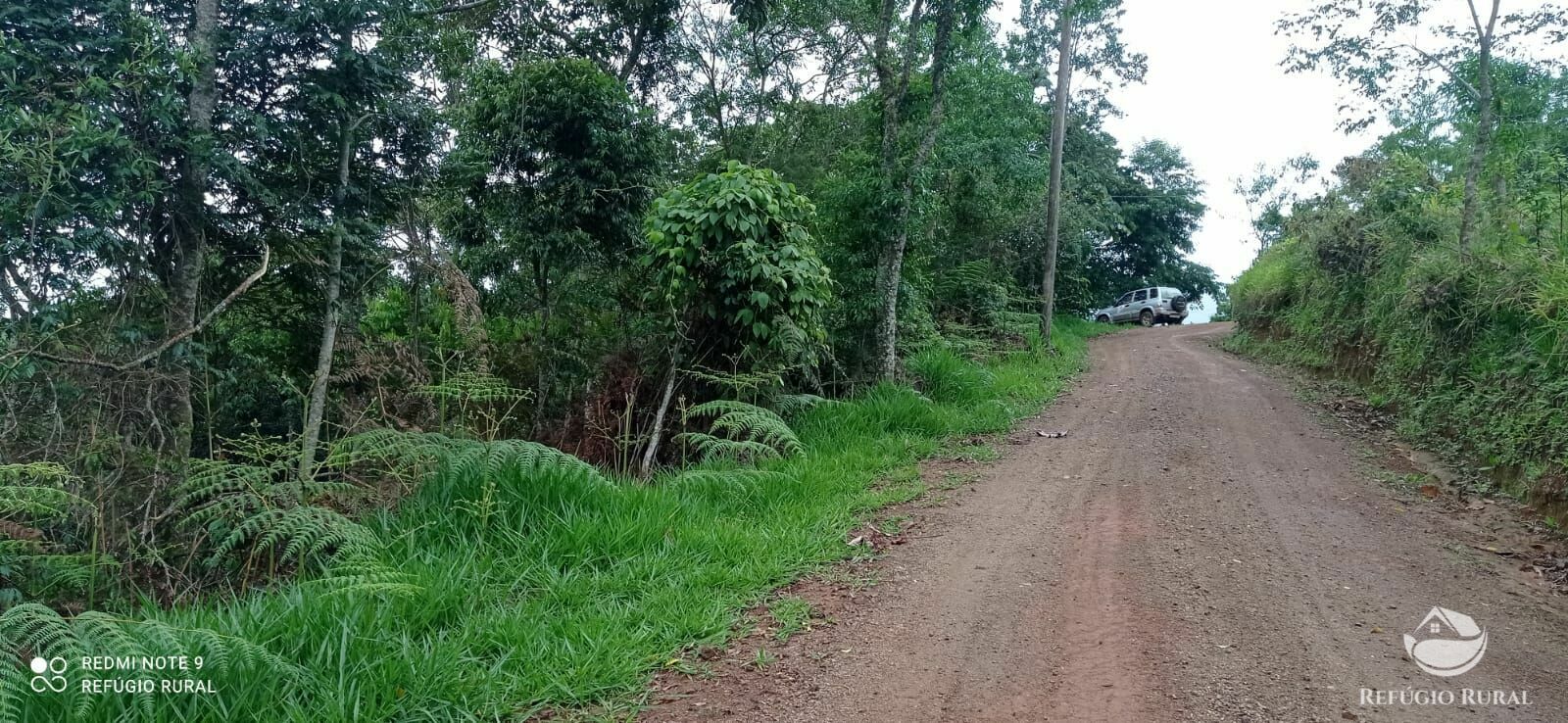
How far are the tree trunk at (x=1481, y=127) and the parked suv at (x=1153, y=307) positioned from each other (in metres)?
19.4

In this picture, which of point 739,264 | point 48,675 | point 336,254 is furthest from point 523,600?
point 336,254

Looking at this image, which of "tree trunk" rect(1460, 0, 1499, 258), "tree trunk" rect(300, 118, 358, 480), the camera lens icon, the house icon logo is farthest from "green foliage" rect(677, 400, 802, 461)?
"tree trunk" rect(1460, 0, 1499, 258)

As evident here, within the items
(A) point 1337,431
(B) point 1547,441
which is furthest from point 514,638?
(A) point 1337,431

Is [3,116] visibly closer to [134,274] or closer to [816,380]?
[134,274]

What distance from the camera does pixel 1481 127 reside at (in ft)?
29.8

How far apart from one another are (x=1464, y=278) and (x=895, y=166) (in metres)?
6.50

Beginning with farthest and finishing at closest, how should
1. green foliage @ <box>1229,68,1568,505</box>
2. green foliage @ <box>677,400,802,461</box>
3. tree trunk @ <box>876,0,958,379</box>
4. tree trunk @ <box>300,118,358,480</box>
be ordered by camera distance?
tree trunk @ <box>876,0,958,379</box>
tree trunk @ <box>300,118,358,480</box>
green foliage @ <box>1229,68,1568,505</box>
green foliage @ <box>677,400,802,461</box>

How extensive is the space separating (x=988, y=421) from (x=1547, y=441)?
4.67m

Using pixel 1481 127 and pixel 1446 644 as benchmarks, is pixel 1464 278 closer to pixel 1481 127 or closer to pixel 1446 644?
pixel 1481 127

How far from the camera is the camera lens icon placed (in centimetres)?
255

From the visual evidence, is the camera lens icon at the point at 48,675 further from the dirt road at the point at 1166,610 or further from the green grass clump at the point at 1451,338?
the green grass clump at the point at 1451,338

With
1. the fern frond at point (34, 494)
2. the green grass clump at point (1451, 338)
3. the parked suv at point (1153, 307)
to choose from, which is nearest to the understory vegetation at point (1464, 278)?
the green grass clump at point (1451, 338)

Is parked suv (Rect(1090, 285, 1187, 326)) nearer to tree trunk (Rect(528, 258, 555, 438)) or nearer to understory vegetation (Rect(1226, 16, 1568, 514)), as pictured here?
understory vegetation (Rect(1226, 16, 1568, 514))

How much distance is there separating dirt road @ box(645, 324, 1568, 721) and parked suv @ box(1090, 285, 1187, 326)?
75.3 feet
